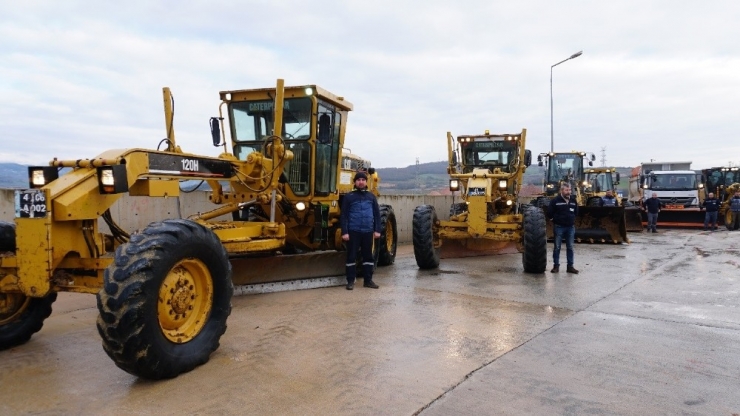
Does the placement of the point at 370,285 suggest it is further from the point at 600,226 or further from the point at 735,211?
the point at 735,211

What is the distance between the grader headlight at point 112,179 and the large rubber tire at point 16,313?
0.95 metres

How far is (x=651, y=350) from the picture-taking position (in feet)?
15.5

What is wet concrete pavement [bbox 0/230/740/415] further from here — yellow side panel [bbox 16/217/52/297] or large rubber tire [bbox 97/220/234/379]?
yellow side panel [bbox 16/217/52/297]

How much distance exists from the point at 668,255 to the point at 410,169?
168ft

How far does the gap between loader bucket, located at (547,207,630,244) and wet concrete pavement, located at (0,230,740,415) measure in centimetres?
692

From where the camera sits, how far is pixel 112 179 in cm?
420

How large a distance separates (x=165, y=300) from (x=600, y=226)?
1288cm

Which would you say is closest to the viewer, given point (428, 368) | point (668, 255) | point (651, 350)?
point (428, 368)

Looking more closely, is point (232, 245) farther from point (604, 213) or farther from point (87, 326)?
point (604, 213)

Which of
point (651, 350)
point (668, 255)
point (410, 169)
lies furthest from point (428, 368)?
point (410, 169)

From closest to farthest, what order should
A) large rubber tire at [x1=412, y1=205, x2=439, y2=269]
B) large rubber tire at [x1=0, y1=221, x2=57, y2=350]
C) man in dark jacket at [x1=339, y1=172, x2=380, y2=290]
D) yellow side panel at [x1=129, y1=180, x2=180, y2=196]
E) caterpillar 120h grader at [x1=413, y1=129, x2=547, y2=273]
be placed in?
large rubber tire at [x1=0, y1=221, x2=57, y2=350] < yellow side panel at [x1=129, y1=180, x2=180, y2=196] < man in dark jacket at [x1=339, y1=172, x2=380, y2=290] < caterpillar 120h grader at [x1=413, y1=129, x2=547, y2=273] < large rubber tire at [x1=412, y1=205, x2=439, y2=269]

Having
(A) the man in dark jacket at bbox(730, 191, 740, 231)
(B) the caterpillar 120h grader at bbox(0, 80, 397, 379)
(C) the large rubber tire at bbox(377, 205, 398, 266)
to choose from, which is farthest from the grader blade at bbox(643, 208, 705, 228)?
(B) the caterpillar 120h grader at bbox(0, 80, 397, 379)

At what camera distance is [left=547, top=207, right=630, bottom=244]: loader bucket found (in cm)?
1431

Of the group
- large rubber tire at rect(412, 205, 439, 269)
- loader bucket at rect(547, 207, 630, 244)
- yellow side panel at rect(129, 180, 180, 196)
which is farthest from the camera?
loader bucket at rect(547, 207, 630, 244)
